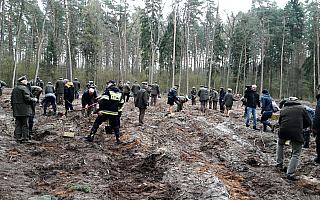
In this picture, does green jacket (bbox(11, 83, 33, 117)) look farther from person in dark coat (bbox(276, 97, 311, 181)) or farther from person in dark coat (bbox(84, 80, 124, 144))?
person in dark coat (bbox(276, 97, 311, 181))

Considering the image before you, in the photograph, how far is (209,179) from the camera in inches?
186

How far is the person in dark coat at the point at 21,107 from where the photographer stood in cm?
667

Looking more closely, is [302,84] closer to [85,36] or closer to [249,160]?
[85,36]

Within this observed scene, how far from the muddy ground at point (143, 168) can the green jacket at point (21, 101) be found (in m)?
0.95

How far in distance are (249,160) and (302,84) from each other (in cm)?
3701

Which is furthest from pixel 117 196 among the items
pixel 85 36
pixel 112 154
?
pixel 85 36

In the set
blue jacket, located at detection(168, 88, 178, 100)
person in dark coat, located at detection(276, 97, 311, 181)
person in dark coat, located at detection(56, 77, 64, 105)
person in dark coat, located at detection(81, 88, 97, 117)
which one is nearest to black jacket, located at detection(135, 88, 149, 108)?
person in dark coat, located at detection(81, 88, 97, 117)

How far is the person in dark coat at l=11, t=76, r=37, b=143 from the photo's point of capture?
667cm

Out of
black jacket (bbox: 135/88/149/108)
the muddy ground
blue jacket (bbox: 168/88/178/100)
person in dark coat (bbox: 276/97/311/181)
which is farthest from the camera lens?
blue jacket (bbox: 168/88/178/100)

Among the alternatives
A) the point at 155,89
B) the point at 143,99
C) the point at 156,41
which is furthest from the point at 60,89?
the point at 156,41

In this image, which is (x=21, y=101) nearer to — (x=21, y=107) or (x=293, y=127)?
(x=21, y=107)

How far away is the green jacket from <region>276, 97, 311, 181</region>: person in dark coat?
7.12 metres

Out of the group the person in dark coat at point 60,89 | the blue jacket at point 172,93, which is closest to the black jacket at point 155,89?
the blue jacket at point 172,93

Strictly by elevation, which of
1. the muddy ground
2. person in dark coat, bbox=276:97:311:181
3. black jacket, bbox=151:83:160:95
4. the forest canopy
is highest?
the forest canopy
